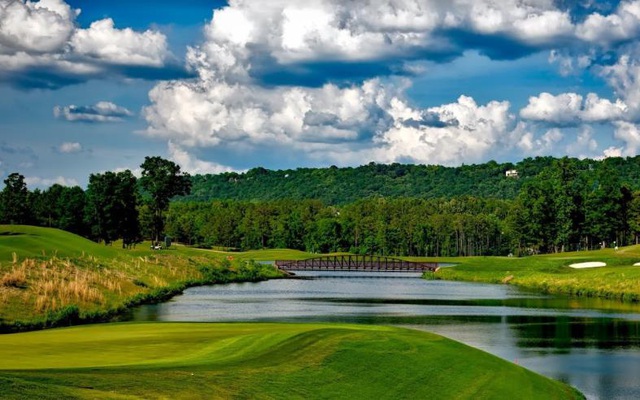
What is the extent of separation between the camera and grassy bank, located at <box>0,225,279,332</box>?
4319 centimetres

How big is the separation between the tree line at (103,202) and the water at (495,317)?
46.6m

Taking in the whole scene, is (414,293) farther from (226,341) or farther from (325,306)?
(226,341)

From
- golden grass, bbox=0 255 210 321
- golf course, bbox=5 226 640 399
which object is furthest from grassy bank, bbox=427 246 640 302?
golf course, bbox=5 226 640 399

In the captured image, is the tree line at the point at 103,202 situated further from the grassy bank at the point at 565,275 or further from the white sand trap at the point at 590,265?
the white sand trap at the point at 590,265

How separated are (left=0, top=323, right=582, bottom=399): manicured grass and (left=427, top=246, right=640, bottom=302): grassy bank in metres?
48.5

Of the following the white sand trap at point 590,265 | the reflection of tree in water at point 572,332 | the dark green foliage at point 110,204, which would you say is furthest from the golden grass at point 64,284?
the white sand trap at point 590,265

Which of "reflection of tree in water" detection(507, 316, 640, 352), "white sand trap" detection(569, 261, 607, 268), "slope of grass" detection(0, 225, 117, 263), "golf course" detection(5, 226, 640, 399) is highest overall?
"slope of grass" detection(0, 225, 117, 263)

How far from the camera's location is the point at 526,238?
541 ft

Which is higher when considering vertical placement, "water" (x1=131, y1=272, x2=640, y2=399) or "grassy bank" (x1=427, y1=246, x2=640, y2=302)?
"grassy bank" (x1=427, y1=246, x2=640, y2=302)

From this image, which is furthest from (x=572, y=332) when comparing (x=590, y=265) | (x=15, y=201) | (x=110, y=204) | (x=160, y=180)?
(x=15, y=201)

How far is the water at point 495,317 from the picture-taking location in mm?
34625

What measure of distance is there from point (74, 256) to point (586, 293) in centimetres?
4939

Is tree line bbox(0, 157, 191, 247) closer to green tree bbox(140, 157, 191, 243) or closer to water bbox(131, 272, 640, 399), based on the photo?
green tree bbox(140, 157, 191, 243)

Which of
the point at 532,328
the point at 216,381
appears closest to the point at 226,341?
the point at 216,381
